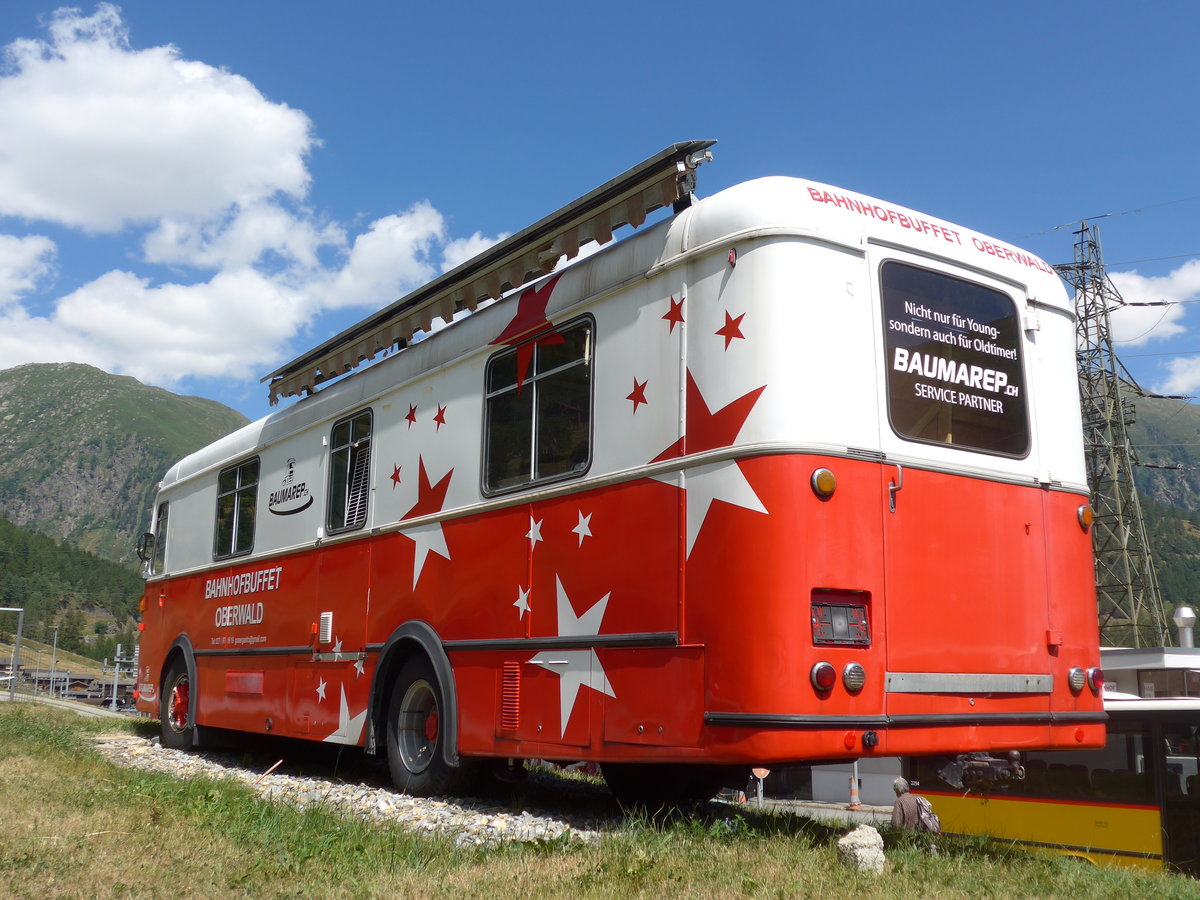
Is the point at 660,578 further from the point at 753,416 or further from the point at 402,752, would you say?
the point at 402,752

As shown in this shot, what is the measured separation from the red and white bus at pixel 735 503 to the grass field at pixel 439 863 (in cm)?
51

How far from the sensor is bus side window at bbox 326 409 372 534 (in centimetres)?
896

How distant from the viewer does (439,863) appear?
16.7 feet

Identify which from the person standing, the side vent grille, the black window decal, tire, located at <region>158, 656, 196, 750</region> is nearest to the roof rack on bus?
the black window decal

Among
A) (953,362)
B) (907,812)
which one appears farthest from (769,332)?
(907,812)

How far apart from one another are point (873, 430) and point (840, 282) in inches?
30.0

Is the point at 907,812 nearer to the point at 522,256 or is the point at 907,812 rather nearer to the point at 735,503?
the point at 522,256

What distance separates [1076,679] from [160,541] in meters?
10.5

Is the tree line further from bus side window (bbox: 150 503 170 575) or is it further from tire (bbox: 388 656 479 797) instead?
tire (bbox: 388 656 479 797)

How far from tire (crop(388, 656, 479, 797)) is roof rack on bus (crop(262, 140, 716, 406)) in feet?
8.53

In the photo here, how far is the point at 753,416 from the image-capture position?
5.54 metres

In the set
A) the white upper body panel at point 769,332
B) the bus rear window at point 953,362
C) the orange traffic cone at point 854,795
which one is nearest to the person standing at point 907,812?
the white upper body panel at point 769,332

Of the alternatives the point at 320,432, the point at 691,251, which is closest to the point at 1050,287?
the point at 691,251

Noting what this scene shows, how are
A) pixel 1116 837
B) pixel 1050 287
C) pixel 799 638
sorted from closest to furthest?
1. pixel 799 638
2. pixel 1050 287
3. pixel 1116 837
